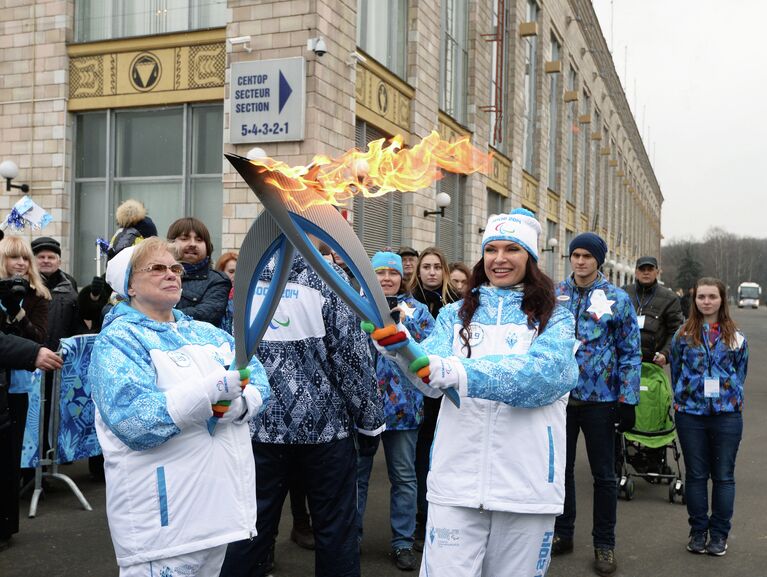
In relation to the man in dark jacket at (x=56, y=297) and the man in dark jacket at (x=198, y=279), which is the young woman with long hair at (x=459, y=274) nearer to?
the man in dark jacket at (x=198, y=279)

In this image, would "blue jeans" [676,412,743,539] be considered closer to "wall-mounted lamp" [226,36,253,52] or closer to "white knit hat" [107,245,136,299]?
"white knit hat" [107,245,136,299]

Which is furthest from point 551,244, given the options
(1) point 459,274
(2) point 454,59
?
(1) point 459,274

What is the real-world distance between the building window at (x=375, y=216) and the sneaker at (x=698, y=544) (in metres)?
8.19

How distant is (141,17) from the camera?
1227cm

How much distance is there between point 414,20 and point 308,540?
461 inches

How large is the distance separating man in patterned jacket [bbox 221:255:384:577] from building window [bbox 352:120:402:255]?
888 cm

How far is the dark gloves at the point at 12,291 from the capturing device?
483cm

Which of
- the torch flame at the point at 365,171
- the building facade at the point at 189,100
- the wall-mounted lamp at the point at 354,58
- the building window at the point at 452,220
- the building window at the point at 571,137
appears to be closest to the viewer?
the torch flame at the point at 365,171

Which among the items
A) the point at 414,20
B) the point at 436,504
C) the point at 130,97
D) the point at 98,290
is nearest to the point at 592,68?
the point at 414,20

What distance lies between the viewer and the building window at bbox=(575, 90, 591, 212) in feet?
120

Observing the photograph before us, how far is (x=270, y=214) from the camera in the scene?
2.32 m

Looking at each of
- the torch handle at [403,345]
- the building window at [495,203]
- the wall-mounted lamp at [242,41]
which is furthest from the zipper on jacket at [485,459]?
the building window at [495,203]

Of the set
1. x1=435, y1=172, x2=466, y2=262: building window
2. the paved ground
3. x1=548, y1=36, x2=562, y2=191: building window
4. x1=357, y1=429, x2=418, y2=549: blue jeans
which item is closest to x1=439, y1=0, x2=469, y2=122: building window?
x1=435, y1=172, x2=466, y2=262: building window

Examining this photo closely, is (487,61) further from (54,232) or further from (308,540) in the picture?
(308,540)
